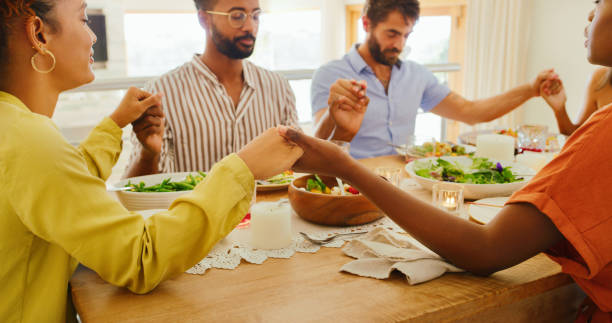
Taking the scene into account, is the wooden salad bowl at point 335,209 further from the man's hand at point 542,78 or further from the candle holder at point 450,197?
the man's hand at point 542,78

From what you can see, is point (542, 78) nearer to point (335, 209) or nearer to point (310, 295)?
point (335, 209)

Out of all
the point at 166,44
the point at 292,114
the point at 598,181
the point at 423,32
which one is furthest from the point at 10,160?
the point at 166,44

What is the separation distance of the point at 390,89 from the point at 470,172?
3.94ft

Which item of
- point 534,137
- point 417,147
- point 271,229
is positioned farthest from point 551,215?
point 534,137

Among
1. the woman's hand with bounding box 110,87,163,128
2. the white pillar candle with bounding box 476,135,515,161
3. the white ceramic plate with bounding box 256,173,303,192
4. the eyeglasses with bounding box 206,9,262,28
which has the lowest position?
the white ceramic plate with bounding box 256,173,303,192

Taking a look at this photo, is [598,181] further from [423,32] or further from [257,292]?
[423,32]

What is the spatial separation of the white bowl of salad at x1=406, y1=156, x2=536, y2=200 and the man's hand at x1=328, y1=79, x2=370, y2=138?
0.30 metres

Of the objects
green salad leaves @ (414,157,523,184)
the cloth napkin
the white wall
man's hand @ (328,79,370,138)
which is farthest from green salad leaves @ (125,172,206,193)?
the white wall

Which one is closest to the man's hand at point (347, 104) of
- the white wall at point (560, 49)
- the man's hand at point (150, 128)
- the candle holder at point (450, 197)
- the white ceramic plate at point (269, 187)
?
the white ceramic plate at point (269, 187)

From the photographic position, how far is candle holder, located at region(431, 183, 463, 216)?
1.35 metres

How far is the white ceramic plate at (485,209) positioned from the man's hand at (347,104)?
22.7 inches

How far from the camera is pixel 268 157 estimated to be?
107 cm

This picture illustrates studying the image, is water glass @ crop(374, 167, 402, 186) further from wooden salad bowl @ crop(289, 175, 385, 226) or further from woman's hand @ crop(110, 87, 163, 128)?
woman's hand @ crop(110, 87, 163, 128)

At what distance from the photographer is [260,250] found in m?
1.18
